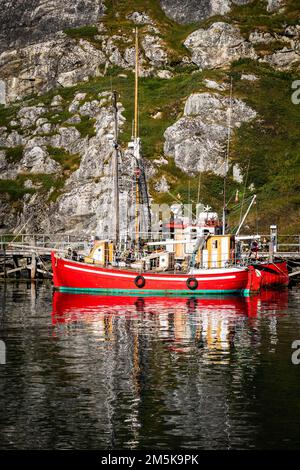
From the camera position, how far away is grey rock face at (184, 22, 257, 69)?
115 m

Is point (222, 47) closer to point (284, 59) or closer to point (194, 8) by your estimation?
point (284, 59)

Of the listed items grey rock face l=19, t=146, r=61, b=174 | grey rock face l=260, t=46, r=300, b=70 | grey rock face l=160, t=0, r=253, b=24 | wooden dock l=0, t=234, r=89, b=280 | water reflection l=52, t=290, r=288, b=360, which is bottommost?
water reflection l=52, t=290, r=288, b=360

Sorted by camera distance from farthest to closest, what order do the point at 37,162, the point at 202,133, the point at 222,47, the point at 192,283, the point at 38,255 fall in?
the point at 222,47 → the point at 37,162 → the point at 202,133 → the point at 38,255 → the point at 192,283

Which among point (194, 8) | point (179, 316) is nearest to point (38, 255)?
point (179, 316)

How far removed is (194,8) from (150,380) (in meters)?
108

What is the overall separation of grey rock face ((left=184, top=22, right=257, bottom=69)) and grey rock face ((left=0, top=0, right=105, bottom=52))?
25.6 metres

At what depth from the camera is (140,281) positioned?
211 feet

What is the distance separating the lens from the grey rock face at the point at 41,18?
441ft

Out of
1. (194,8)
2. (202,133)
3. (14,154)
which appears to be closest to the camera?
(202,133)

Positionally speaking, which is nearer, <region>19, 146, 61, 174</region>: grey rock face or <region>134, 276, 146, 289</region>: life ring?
<region>134, 276, 146, 289</region>: life ring

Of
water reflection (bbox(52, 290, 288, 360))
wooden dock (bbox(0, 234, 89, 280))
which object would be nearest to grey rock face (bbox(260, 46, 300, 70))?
wooden dock (bbox(0, 234, 89, 280))

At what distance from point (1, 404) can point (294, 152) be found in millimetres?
75319

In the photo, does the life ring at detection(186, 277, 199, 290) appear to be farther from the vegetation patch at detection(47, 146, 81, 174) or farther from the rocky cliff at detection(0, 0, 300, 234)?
the vegetation patch at detection(47, 146, 81, 174)

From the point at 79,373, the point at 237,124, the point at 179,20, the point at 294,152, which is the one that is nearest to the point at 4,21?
the point at 179,20
